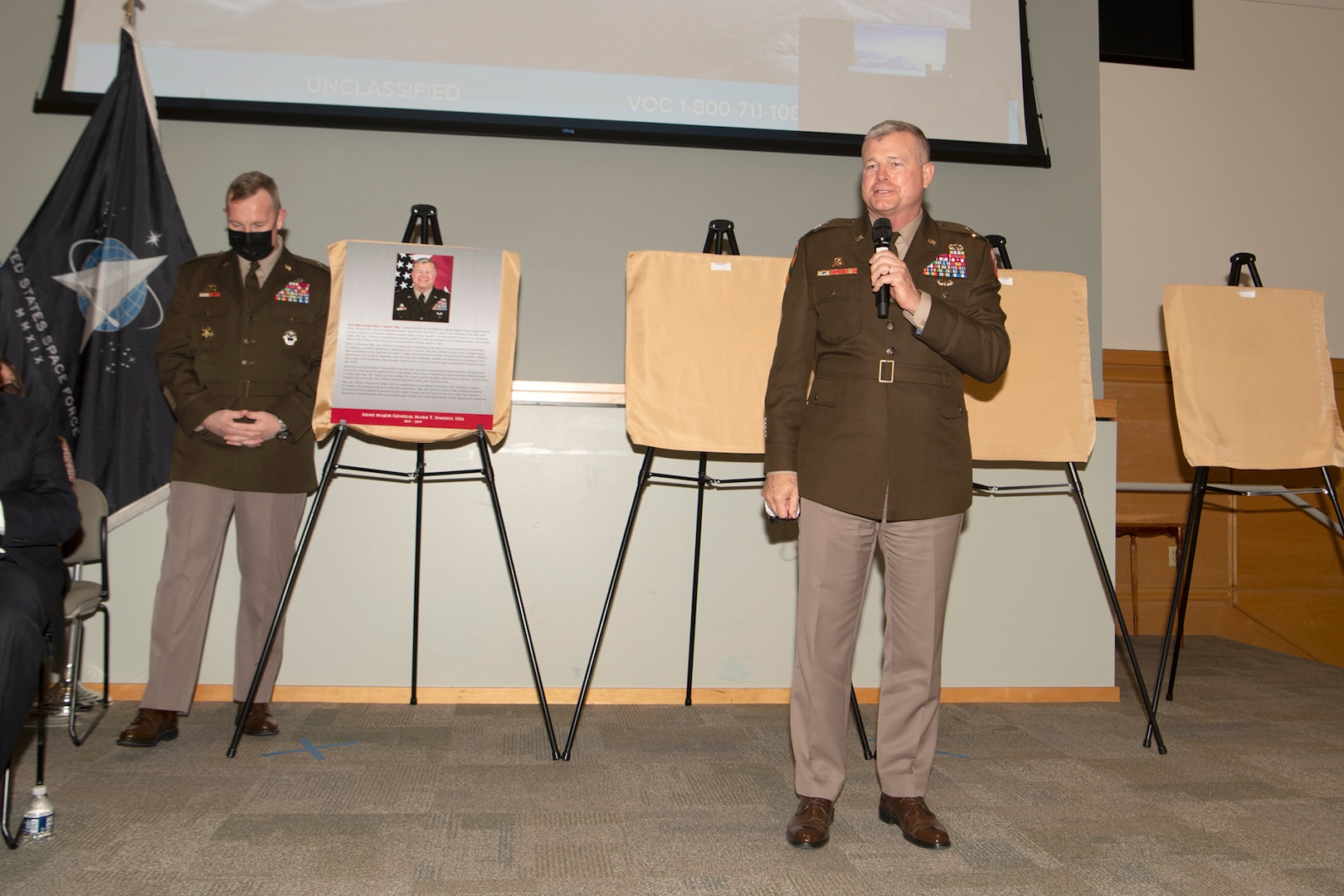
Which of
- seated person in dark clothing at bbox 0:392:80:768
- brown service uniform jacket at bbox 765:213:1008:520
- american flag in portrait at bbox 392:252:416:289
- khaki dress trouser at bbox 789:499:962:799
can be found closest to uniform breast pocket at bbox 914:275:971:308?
brown service uniform jacket at bbox 765:213:1008:520

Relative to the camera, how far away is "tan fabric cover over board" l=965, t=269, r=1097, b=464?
314 centimetres

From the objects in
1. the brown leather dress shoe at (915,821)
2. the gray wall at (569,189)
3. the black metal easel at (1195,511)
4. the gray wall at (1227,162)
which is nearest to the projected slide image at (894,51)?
the gray wall at (569,189)

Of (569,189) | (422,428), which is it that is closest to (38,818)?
(422,428)

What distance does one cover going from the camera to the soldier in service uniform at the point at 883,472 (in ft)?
6.96

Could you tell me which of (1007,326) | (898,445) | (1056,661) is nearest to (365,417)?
(898,445)

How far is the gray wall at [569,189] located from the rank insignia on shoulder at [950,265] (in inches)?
59.7

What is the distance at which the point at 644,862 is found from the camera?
1987 millimetres

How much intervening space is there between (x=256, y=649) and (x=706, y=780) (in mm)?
1567

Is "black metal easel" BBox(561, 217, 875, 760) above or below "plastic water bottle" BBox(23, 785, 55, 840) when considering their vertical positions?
above

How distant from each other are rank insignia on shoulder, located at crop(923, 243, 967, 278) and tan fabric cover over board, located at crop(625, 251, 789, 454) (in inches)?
33.2

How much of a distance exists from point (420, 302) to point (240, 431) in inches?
27.0

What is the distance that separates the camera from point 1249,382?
10.4 ft

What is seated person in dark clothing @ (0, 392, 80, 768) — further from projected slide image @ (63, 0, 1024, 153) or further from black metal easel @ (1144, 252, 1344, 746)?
black metal easel @ (1144, 252, 1344, 746)

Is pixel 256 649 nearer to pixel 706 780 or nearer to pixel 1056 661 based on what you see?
pixel 706 780
